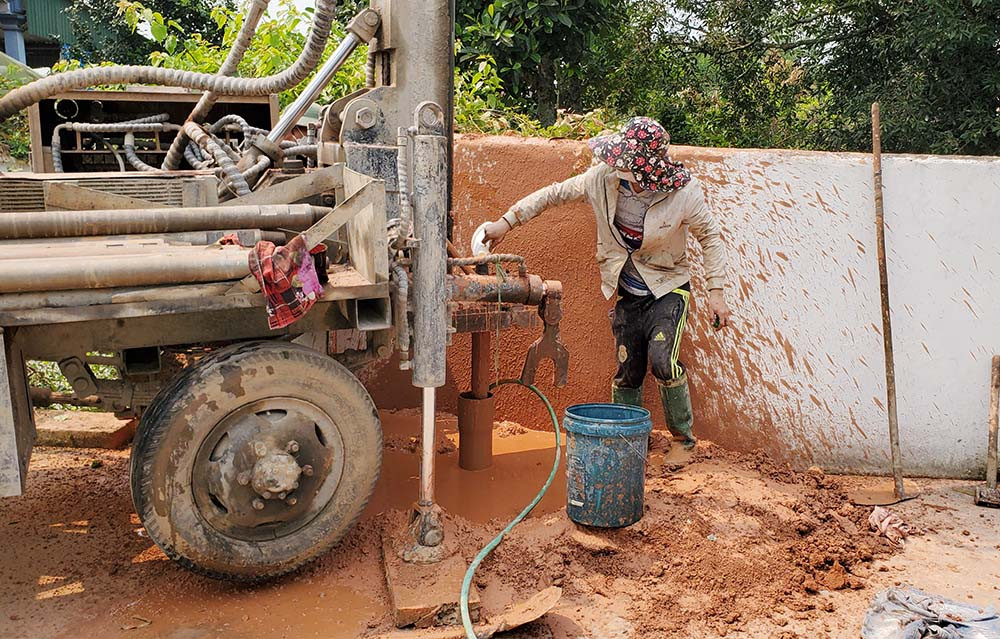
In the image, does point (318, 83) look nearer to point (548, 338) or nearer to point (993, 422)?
point (548, 338)

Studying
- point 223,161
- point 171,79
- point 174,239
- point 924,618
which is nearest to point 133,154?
point 223,161

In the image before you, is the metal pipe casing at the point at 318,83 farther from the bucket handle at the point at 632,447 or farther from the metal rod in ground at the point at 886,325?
the metal rod in ground at the point at 886,325

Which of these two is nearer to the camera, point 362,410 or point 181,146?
point 362,410

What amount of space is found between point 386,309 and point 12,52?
20546mm

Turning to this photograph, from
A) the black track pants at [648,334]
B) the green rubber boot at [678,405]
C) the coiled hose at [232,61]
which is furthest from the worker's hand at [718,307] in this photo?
the coiled hose at [232,61]

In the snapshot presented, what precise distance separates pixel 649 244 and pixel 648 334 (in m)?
0.52

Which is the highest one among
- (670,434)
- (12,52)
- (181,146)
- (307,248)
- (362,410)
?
(12,52)

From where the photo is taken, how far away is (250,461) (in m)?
3.61

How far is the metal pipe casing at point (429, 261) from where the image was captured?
12.5 feet

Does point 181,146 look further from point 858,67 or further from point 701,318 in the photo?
point 858,67

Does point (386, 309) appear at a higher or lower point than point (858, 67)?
lower

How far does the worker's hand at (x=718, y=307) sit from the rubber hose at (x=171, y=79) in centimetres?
239

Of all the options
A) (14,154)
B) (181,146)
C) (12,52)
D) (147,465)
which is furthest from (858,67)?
(12,52)

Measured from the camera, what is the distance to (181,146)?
5703mm
